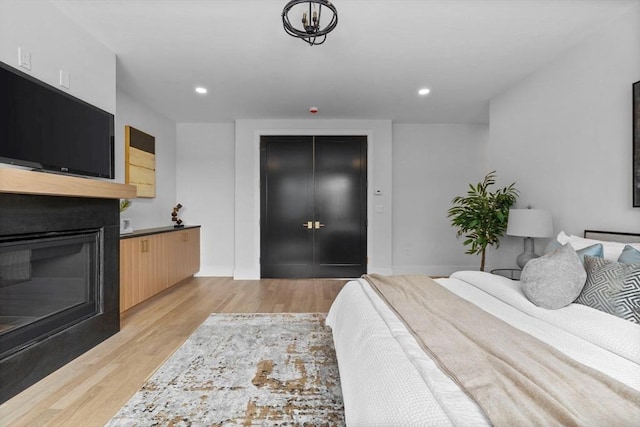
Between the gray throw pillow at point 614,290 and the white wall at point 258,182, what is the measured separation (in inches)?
133

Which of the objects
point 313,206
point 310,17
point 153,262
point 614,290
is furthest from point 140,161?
point 614,290

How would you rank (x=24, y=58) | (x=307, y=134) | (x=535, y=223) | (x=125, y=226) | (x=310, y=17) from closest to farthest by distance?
(x=310, y=17) → (x=24, y=58) → (x=535, y=223) → (x=125, y=226) → (x=307, y=134)

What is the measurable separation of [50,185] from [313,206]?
349 cm

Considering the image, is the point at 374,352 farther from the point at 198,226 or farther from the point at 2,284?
the point at 198,226

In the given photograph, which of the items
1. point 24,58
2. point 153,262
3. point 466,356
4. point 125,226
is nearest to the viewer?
point 466,356

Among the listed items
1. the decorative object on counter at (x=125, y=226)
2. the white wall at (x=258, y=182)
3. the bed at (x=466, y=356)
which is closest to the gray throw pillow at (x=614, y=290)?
the bed at (x=466, y=356)

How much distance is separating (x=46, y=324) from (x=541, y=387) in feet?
9.09

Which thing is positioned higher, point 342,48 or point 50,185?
point 342,48

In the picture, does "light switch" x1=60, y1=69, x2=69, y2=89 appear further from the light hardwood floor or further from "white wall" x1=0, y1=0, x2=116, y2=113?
the light hardwood floor

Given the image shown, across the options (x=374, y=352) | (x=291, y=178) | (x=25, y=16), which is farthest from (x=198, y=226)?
(x=374, y=352)

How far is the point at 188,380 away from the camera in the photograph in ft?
6.42

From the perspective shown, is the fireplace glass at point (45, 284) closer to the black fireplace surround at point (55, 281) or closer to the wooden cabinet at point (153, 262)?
the black fireplace surround at point (55, 281)

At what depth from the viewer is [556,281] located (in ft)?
5.62

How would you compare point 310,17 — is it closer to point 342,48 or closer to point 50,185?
point 342,48
